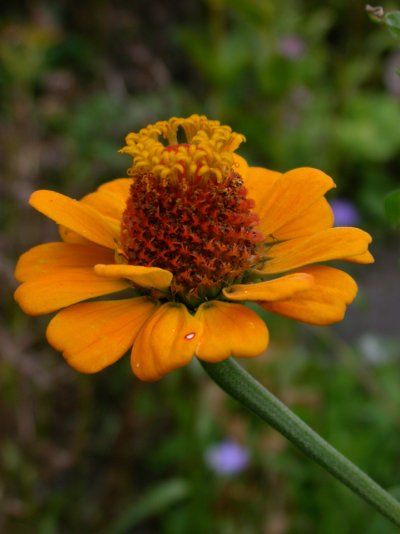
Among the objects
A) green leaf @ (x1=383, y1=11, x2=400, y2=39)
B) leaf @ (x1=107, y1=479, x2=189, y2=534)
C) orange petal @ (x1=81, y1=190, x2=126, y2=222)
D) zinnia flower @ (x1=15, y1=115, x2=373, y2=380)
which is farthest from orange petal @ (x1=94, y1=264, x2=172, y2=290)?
leaf @ (x1=107, y1=479, x2=189, y2=534)

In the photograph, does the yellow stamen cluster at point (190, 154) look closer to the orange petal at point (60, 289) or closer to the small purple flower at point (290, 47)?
the orange petal at point (60, 289)

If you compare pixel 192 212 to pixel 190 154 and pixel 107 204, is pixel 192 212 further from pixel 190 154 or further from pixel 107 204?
pixel 107 204

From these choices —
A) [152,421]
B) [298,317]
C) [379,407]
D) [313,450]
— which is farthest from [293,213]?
[152,421]

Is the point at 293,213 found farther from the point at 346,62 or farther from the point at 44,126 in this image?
the point at 346,62

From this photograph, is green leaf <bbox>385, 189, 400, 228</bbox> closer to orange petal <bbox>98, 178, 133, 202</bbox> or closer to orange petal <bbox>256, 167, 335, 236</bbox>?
orange petal <bbox>256, 167, 335, 236</bbox>

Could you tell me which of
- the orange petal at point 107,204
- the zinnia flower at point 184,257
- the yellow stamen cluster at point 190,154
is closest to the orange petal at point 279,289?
the zinnia flower at point 184,257

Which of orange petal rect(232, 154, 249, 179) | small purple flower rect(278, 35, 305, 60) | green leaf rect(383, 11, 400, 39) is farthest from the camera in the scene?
small purple flower rect(278, 35, 305, 60)
